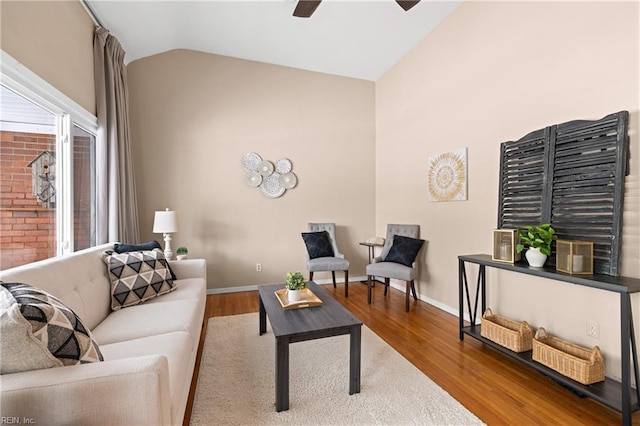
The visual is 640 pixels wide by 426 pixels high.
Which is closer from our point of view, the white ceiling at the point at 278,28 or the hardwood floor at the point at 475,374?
the hardwood floor at the point at 475,374

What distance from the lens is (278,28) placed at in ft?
11.7

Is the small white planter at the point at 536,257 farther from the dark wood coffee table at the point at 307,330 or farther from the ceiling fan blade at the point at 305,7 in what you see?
the ceiling fan blade at the point at 305,7

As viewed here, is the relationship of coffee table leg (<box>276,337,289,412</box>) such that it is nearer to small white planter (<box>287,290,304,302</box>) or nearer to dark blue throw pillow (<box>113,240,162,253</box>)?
small white planter (<box>287,290,304,302</box>)

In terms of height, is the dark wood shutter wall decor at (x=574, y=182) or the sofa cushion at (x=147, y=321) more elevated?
the dark wood shutter wall decor at (x=574, y=182)

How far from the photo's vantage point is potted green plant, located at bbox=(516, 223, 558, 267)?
2.14 meters

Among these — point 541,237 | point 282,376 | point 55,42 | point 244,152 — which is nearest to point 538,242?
point 541,237

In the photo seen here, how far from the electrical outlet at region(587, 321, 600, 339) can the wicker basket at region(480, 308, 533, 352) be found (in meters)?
0.34

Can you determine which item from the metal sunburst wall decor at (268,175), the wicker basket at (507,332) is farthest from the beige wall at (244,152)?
the wicker basket at (507,332)

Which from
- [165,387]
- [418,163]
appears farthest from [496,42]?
[165,387]

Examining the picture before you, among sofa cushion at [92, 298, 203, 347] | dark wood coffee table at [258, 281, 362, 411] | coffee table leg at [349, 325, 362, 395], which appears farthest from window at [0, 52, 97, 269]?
coffee table leg at [349, 325, 362, 395]

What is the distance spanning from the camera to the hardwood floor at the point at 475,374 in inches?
67.7

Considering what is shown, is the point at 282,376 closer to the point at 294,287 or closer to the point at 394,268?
the point at 294,287

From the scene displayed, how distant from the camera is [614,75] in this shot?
6.42ft

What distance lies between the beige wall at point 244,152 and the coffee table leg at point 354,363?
2.67 m
